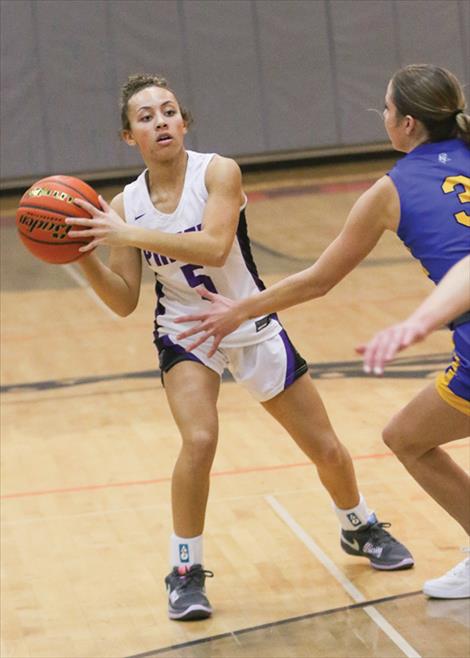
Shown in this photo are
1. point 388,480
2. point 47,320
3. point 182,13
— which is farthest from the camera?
point 182,13

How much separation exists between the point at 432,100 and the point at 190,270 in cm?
111

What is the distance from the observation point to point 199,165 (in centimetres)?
437

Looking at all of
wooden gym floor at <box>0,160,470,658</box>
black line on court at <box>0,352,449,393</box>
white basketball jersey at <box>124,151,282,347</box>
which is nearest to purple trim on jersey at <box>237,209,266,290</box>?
white basketball jersey at <box>124,151,282,347</box>

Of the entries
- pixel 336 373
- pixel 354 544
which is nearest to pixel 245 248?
pixel 354 544

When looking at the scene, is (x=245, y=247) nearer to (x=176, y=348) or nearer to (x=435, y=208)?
(x=176, y=348)

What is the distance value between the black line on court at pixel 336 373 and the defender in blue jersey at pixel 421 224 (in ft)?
10.5

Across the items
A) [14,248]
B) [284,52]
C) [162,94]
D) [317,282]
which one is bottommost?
[14,248]

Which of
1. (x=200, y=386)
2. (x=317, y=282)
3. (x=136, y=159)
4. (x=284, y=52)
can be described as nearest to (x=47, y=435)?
(x=200, y=386)

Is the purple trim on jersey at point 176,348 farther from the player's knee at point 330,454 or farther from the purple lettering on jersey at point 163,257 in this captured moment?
the player's knee at point 330,454

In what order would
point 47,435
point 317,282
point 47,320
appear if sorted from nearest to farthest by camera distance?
point 317,282 → point 47,435 → point 47,320

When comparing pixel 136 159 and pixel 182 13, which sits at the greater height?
pixel 182 13

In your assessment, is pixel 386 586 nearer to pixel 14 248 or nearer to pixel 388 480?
pixel 388 480

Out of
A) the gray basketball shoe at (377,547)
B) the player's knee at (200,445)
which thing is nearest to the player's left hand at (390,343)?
the player's knee at (200,445)

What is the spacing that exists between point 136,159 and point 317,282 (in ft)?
29.3
